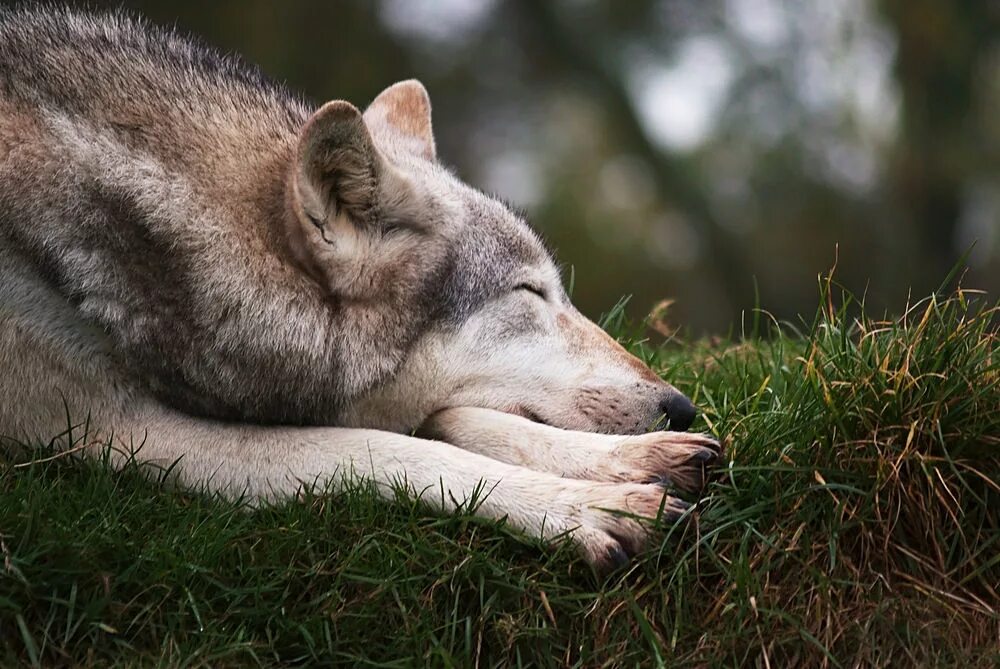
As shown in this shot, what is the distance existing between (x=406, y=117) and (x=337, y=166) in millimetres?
1134

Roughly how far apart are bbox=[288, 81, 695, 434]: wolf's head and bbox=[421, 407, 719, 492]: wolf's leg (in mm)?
140

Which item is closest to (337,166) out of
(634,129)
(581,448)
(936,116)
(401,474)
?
(401,474)

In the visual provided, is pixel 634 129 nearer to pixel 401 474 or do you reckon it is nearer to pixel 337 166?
pixel 337 166

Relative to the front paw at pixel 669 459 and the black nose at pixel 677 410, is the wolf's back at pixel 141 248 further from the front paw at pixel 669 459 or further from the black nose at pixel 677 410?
the black nose at pixel 677 410

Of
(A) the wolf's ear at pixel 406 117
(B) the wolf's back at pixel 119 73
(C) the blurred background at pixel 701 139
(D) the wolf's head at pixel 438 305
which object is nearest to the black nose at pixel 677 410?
(D) the wolf's head at pixel 438 305

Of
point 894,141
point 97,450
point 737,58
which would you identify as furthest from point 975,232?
point 97,450

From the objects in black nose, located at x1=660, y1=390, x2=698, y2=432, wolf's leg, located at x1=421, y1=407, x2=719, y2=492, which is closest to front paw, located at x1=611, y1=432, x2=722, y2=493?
wolf's leg, located at x1=421, y1=407, x2=719, y2=492

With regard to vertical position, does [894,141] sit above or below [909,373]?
below

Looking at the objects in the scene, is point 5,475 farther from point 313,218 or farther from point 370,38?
point 370,38

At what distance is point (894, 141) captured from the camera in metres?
17.1

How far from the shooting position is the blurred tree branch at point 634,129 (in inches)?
762

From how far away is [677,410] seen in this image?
4.28m

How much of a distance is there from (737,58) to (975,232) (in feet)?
14.3

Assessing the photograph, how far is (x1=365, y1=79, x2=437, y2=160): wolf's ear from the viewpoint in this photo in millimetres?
5152
